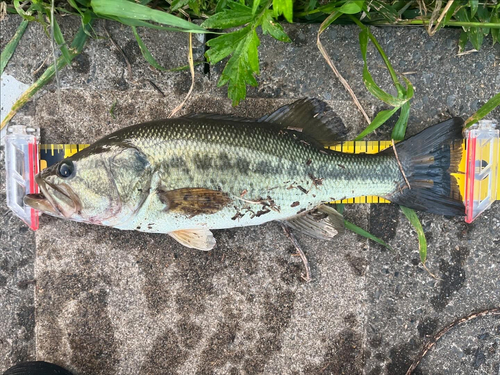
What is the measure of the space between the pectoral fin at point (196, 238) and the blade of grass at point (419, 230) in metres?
1.48

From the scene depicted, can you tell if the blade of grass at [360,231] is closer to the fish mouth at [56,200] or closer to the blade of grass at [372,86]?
the blade of grass at [372,86]

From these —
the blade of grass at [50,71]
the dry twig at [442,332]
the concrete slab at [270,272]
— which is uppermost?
the blade of grass at [50,71]

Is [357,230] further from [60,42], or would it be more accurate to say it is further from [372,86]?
[60,42]

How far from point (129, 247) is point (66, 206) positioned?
0.66 m

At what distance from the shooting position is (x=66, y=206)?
2.25 meters

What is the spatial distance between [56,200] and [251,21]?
1.57m

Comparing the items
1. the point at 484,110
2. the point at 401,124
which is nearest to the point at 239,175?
the point at 401,124

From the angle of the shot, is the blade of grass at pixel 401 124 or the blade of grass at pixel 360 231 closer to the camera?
the blade of grass at pixel 401 124

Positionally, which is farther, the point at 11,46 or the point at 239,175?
the point at 11,46

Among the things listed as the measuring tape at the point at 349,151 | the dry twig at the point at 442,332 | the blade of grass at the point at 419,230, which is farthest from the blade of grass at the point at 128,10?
the dry twig at the point at 442,332

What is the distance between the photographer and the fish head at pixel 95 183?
2.25m

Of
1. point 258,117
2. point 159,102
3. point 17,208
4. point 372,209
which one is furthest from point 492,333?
point 17,208

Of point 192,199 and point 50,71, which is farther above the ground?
point 50,71

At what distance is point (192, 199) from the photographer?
2301mm
